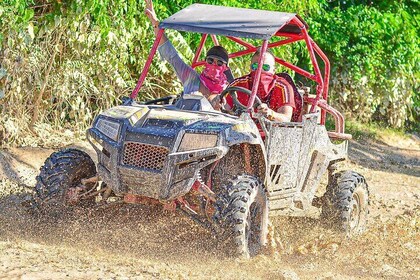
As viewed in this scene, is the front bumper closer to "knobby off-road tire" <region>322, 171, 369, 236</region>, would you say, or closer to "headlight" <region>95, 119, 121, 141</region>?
"headlight" <region>95, 119, 121, 141</region>

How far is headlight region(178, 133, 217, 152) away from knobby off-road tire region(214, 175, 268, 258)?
0.32m

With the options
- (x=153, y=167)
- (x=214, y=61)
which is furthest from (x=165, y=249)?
(x=214, y=61)

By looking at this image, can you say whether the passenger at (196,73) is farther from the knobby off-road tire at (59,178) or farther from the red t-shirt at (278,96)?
the knobby off-road tire at (59,178)

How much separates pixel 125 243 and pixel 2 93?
3706mm

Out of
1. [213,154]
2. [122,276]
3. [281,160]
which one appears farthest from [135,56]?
[122,276]

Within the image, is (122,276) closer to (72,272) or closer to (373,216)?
(72,272)

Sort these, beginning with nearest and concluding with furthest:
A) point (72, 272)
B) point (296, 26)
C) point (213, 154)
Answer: point (72, 272) → point (213, 154) → point (296, 26)

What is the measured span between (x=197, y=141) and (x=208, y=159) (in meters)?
0.14

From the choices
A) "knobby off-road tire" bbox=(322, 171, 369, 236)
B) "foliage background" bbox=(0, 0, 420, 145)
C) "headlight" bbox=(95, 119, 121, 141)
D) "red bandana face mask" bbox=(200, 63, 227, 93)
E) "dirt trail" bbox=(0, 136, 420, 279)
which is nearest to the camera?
"dirt trail" bbox=(0, 136, 420, 279)

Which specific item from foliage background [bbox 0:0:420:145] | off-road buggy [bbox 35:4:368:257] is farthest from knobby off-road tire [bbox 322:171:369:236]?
foliage background [bbox 0:0:420:145]

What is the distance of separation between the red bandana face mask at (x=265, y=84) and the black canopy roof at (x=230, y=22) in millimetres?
465

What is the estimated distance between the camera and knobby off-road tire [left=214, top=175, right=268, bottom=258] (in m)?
6.32

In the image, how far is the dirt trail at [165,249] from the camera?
591cm

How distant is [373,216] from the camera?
1003cm
